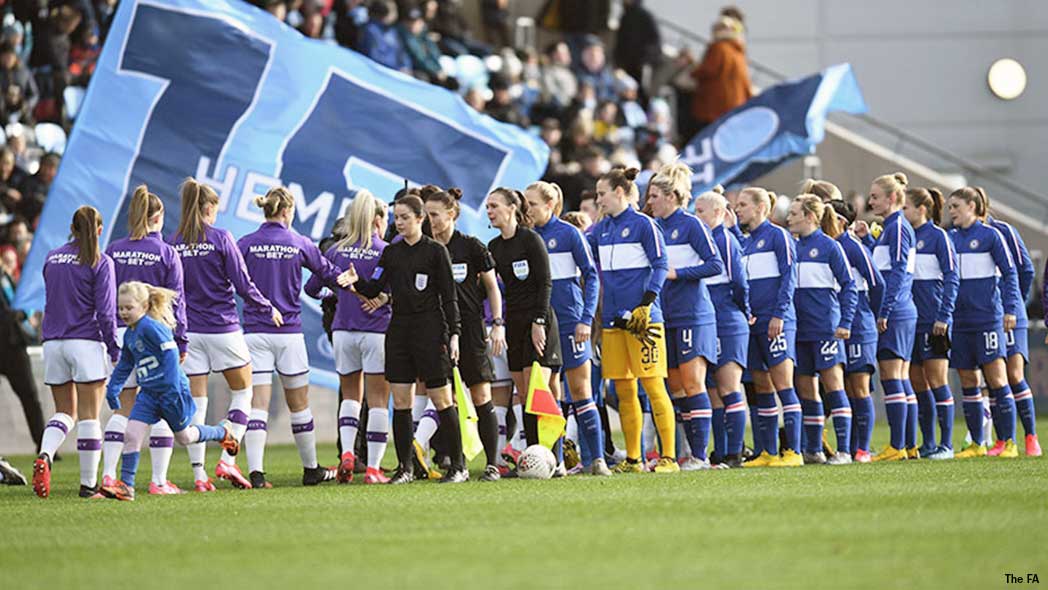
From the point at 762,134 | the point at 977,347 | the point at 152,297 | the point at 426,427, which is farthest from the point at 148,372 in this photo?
the point at 762,134

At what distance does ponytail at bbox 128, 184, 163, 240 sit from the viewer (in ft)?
39.4

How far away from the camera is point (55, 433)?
38.9 ft

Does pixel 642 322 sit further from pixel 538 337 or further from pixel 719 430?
pixel 719 430

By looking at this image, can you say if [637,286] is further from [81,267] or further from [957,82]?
[957,82]

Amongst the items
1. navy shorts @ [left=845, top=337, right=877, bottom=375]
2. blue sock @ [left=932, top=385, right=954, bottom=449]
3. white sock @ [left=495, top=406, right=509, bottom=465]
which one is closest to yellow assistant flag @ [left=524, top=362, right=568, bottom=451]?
white sock @ [left=495, top=406, right=509, bottom=465]

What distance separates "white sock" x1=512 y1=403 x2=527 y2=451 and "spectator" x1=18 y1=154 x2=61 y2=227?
614cm

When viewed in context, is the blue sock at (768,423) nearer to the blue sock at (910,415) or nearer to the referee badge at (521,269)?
the blue sock at (910,415)

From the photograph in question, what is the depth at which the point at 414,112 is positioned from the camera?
17422 mm

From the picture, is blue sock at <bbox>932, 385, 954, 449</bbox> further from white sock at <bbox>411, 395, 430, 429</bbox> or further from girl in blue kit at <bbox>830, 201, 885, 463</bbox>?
white sock at <bbox>411, 395, 430, 429</bbox>

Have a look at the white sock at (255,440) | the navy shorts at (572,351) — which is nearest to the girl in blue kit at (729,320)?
the navy shorts at (572,351)

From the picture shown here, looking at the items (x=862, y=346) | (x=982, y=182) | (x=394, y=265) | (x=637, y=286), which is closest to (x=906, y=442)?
(x=862, y=346)

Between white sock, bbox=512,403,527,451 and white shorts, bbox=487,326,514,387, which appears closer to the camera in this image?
white shorts, bbox=487,326,514,387

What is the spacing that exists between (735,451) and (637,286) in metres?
1.61

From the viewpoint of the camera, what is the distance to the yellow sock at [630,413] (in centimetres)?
1286
